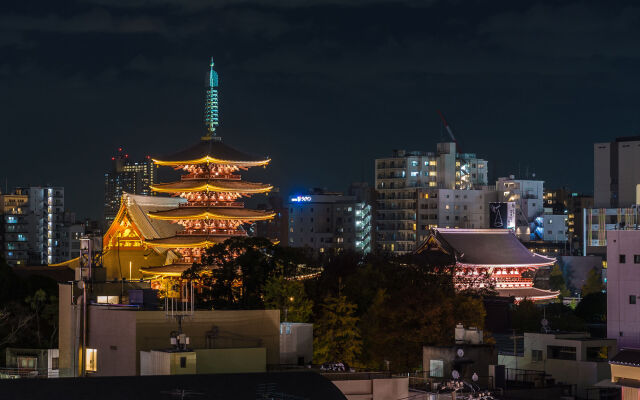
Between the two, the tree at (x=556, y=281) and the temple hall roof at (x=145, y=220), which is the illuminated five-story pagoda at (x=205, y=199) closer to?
the temple hall roof at (x=145, y=220)

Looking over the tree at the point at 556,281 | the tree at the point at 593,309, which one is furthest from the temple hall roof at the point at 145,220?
the tree at the point at 556,281

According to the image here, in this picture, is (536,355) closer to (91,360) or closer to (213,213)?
(91,360)

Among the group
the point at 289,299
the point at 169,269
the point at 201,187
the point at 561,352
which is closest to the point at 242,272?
the point at 289,299

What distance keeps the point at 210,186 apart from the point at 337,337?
3183 centimetres

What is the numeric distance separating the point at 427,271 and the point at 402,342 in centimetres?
2319

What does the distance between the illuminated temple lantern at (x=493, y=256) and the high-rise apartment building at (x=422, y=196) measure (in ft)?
196

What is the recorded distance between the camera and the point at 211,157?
90.9 m

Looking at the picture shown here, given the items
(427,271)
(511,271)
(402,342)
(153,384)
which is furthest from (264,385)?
(511,271)

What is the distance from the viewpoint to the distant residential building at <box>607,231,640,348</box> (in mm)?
66250

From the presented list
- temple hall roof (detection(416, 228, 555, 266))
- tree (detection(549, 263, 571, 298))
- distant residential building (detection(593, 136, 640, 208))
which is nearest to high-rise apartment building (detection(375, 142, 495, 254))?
distant residential building (detection(593, 136, 640, 208))

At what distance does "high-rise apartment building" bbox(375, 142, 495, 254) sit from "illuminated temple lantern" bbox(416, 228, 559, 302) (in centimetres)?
5960

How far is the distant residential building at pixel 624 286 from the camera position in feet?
217

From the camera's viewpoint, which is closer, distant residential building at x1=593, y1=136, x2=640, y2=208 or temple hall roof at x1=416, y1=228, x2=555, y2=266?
temple hall roof at x1=416, y1=228, x2=555, y2=266

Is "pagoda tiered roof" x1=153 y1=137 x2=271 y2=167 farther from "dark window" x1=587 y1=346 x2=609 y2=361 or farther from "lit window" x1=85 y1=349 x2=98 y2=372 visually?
"lit window" x1=85 y1=349 x2=98 y2=372
